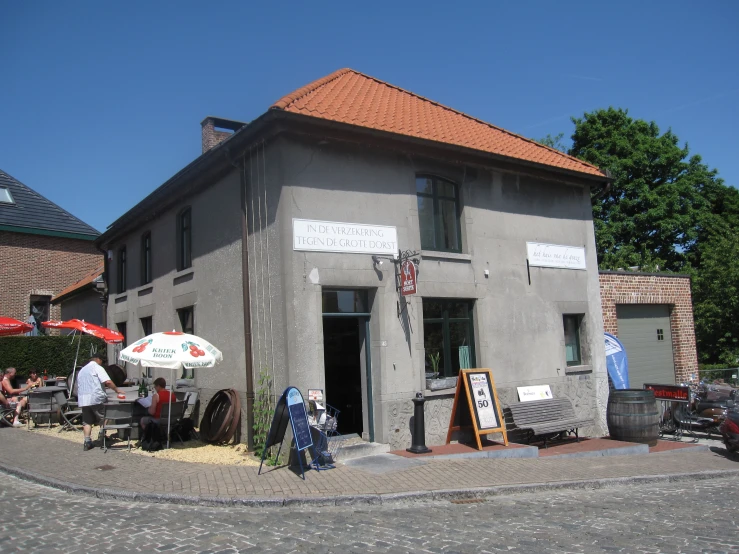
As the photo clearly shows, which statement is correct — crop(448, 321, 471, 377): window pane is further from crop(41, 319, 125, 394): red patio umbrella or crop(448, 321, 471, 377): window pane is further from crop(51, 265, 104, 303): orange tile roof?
crop(51, 265, 104, 303): orange tile roof

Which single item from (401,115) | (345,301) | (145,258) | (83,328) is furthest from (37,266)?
(345,301)

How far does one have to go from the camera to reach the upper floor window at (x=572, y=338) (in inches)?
551

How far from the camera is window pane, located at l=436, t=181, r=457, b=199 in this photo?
12.1m

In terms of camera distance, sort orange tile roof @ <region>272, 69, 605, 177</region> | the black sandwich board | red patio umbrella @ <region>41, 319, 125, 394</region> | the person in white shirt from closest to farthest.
Result: the black sandwich board
the person in white shirt
orange tile roof @ <region>272, 69, 605, 177</region>
red patio umbrella @ <region>41, 319, 125, 394</region>

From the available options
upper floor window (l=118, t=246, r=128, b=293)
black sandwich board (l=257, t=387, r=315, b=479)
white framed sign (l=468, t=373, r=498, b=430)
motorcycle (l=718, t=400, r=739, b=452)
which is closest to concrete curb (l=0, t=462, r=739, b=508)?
black sandwich board (l=257, t=387, r=315, b=479)

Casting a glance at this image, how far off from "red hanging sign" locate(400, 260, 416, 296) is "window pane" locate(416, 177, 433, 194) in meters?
1.84

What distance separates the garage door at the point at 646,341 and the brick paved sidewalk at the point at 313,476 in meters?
5.65

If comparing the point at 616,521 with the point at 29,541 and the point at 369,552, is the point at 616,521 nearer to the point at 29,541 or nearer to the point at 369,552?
the point at 369,552

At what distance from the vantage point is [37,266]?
Answer: 2728cm

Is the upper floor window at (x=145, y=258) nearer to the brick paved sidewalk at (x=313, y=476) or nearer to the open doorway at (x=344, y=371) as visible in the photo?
the brick paved sidewalk at (x=313, y=476)

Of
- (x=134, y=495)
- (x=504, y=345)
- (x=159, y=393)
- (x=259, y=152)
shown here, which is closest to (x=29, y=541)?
(x=134, y=495)

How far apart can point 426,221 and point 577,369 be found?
5006 mm

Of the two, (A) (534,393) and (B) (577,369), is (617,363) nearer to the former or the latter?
(B) (577,369)

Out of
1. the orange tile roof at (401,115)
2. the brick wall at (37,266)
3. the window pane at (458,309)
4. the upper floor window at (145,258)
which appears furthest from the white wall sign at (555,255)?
the brick wall at (37,266)
